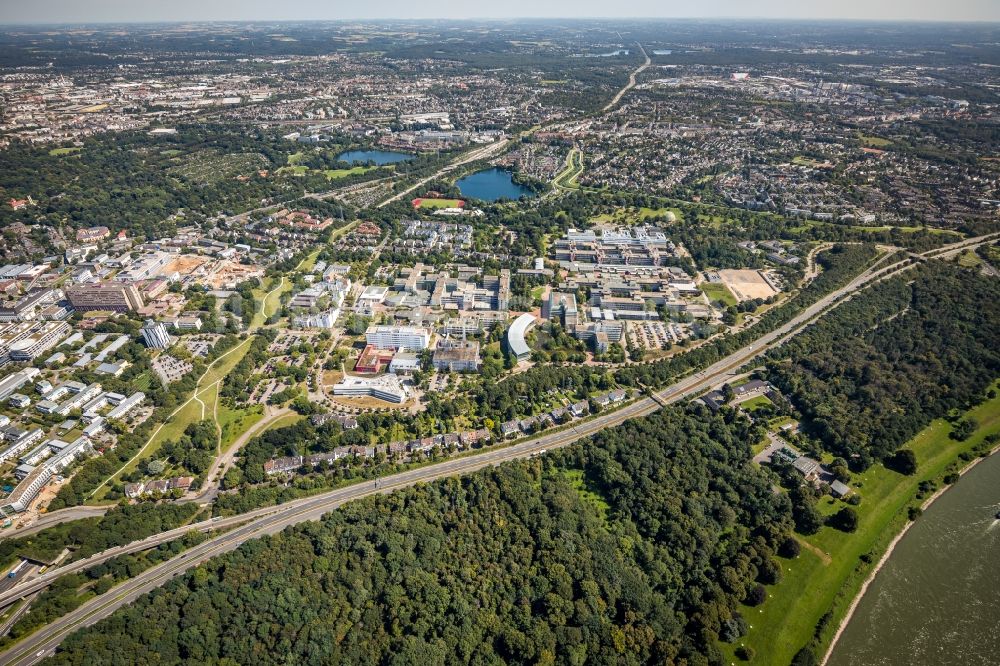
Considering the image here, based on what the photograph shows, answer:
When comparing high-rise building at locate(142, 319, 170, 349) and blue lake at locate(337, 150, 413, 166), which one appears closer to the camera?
high-rise building at locate(142, 319, 170, 349)

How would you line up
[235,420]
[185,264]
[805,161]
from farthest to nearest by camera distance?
[805,161]
[185,264]
[235,420]

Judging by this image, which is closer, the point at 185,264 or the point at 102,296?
the point at 102,296

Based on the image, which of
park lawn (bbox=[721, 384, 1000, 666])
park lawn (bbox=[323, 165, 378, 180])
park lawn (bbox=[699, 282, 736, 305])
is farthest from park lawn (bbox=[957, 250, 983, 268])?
park lawn (bbox=[323, 165, 378, 180])

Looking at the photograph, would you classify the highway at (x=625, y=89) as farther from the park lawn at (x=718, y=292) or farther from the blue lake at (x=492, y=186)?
the park lawn at (x=718, y=292)

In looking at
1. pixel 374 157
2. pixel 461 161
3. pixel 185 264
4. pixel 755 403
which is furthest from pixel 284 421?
pixel 374 157

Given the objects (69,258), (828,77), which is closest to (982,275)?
(69,258)

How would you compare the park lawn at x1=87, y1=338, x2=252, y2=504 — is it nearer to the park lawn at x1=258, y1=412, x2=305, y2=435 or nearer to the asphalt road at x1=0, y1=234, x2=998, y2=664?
the park lawn at x1=258, y1=412, x2=305, y2=435

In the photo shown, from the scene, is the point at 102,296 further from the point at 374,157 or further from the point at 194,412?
the point at 374,157
